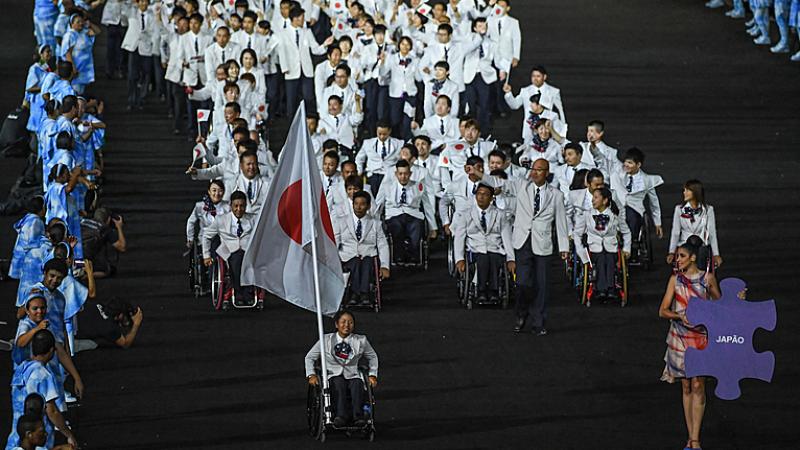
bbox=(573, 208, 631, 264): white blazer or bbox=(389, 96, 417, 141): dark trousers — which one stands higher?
bbox=(389, 96, 417, 141): dark trousers

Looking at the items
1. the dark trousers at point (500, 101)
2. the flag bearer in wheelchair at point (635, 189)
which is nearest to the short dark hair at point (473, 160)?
the flag bearer in wheelchair at point (635, 189)

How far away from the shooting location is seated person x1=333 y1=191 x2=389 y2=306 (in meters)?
18.7

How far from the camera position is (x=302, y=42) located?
25.6m

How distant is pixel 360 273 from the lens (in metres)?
18.7

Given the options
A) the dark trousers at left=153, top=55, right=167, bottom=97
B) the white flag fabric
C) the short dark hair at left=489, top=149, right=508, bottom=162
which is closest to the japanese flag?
the dark trousers at left=153, top=55, right=167, bottom=97

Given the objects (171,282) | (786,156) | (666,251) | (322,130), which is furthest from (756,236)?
(171,282)

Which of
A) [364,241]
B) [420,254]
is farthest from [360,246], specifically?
[420,254]

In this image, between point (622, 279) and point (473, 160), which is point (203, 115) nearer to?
point (473, 160)

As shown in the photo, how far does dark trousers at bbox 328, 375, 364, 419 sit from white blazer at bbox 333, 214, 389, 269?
3.91 meters

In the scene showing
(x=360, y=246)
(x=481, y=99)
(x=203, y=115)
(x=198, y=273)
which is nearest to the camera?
(x=360, y=246)

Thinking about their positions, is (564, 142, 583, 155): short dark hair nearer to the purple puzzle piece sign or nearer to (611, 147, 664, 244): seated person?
(611, 147, 664, 244): seated person

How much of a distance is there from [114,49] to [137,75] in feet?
6.35

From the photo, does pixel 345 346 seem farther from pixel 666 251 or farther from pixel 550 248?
pixel 666 251

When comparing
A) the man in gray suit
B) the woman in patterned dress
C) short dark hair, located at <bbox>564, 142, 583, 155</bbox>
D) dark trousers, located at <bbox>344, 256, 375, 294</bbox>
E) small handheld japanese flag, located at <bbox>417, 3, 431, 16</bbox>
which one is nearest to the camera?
the woman in patterned dress
